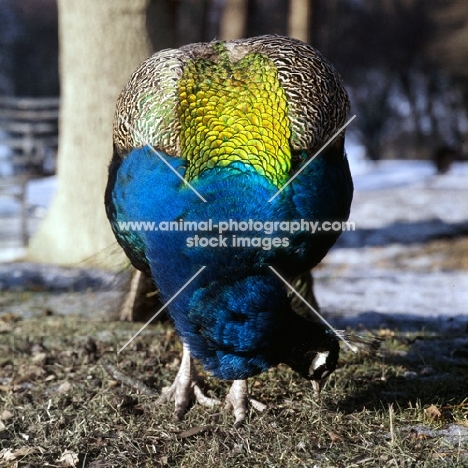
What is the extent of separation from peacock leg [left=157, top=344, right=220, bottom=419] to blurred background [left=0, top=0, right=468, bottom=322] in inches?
48.8

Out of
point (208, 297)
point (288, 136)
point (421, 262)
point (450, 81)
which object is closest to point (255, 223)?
point (208, 297)

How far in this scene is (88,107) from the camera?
668 cm

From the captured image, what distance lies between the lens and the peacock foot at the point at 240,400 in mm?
3244

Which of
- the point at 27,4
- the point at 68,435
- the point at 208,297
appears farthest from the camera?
the point at 27,4

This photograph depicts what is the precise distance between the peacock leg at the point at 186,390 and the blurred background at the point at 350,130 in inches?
48.8

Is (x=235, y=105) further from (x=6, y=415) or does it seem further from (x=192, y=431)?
(x=6, y=415)

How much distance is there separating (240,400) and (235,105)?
1331mm

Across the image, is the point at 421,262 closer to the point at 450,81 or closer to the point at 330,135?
the point at 330,135

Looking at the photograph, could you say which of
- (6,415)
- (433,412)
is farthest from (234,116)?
(6,415)

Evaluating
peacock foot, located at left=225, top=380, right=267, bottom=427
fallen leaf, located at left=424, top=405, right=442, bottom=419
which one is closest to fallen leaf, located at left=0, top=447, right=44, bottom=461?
peacock foot, located at left=225, top=380, right=267, bottom=427

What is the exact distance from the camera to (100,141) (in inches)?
267

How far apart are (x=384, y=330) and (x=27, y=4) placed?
65.0 feet

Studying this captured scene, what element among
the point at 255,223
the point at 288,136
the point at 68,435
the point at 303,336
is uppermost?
the point at 288,136

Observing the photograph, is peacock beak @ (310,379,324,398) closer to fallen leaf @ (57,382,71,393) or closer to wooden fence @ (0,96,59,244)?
fallen leaf @ (57,382,71,393)
